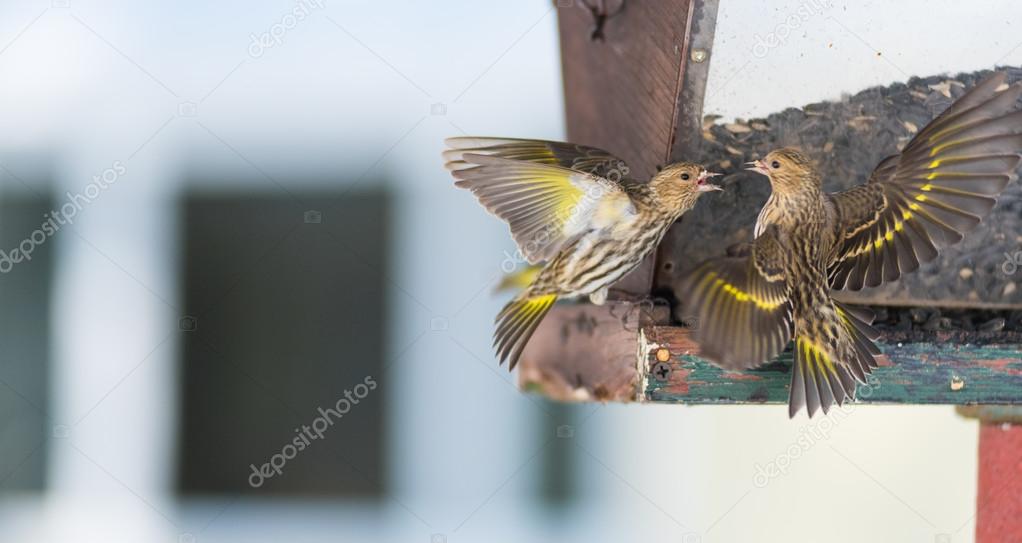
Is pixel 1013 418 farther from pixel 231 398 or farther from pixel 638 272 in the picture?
pixel 231 398

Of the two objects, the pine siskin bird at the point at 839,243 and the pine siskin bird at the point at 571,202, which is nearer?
the pine siskin bird at the point at 839,243

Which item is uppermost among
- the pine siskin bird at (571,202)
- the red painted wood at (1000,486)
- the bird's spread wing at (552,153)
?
the bird's spread wing at (552,153)

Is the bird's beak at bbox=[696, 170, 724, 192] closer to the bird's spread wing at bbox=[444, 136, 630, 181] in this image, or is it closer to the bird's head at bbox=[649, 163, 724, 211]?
the bird's head at bbox=[649, 163, 724, 211]

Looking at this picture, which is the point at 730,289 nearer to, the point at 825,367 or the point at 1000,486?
the point at 825,367

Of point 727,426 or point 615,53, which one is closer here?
point 615,53

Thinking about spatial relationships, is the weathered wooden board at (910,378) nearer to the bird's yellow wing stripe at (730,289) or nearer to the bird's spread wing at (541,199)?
the bird's yellow wing stripe at (730,289)

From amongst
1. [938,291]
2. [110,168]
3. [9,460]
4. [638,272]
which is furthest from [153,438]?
[938,291]

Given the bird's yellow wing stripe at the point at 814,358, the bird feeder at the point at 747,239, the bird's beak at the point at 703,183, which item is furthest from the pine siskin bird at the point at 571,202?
the bird's yellow wing stripe at the point at 814,358

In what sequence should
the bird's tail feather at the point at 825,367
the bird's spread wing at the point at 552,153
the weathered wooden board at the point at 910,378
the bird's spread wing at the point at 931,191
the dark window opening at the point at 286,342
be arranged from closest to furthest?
the bird's spread wing at the point at 931,191
the bird's tail feather at the point at 825,367
the weathered wooden board at the point at 910,378
the bird's spread wing at the point at 552,153
the dark window opening at the point at 286,342

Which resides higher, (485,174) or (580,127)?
(580,127)
